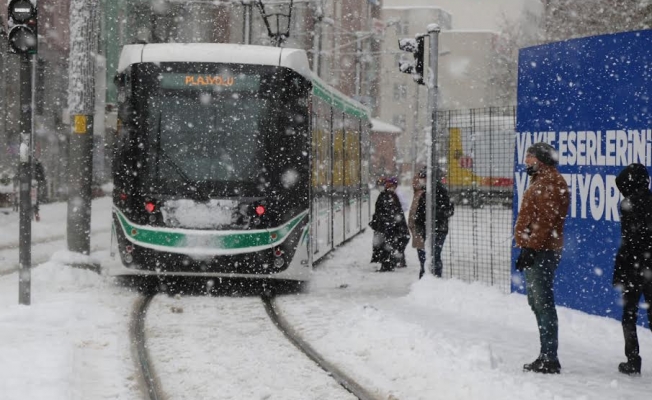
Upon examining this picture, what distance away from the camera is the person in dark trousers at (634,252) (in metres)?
8.17

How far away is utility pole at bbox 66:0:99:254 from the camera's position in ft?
48.3

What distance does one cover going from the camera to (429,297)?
12.8 meters

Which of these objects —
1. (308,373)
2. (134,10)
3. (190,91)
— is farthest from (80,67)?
(134,10)

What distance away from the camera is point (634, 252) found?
8.20 meters

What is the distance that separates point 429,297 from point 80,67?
6.22m

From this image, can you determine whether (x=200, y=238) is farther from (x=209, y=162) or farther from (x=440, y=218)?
(x=440, y=218)

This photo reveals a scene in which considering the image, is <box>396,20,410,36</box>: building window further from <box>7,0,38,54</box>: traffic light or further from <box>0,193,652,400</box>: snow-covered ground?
<box>7,0,38,54</box>: traffic light

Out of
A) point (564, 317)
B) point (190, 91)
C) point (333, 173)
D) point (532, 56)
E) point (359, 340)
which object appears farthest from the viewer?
point (333, 173)

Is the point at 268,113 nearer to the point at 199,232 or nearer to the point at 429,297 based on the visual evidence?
the point at 199,232

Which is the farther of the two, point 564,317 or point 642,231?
point 564,317

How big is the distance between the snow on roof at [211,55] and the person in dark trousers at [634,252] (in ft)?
19.9

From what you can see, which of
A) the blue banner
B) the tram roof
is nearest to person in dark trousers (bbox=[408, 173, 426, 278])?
the tram roof

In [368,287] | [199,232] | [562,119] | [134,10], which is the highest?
[134,10]

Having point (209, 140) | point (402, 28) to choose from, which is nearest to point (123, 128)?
point (209, 140)
